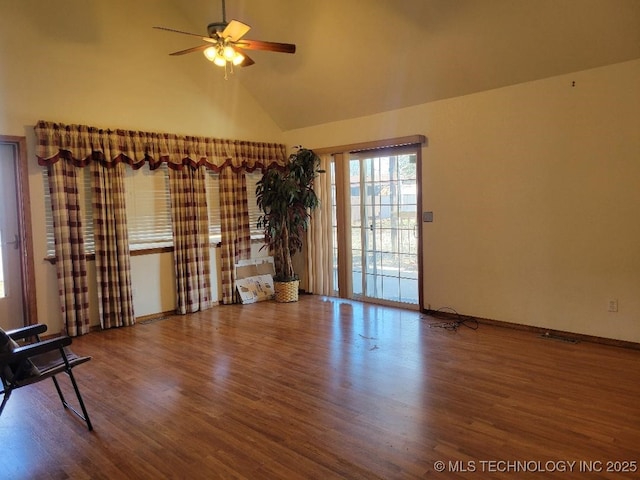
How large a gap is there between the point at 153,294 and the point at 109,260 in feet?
2.32

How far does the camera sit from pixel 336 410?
2910 mm

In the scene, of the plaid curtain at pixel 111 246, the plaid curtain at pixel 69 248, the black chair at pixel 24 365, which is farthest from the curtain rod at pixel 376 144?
the black chair at pixel 24 365

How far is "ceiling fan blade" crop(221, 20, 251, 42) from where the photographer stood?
3.38 meters

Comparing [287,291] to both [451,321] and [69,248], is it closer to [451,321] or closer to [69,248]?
[451,321]

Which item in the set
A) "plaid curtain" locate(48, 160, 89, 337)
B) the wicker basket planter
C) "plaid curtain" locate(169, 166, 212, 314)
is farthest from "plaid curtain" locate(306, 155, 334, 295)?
A: "plaid curtain" locate(48, 160, 89, 337)

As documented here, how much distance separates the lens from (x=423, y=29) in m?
4.22

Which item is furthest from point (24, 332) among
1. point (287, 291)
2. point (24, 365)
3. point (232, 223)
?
point (287, 291)

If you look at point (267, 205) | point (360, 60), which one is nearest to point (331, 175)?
point (267, 205)

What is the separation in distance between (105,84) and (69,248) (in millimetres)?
1800

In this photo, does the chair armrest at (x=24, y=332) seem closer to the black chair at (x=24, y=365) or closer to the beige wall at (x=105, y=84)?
the black chair at (x=24, y=365)

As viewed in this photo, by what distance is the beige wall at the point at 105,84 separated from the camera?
4430mm

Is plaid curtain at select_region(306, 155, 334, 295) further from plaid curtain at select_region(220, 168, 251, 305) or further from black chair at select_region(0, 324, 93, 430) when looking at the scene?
black chair at select_region(0, 324, 93, 430)

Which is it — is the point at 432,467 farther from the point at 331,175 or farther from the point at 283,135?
the point at 283,135

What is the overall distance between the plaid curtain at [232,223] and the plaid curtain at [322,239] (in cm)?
92
